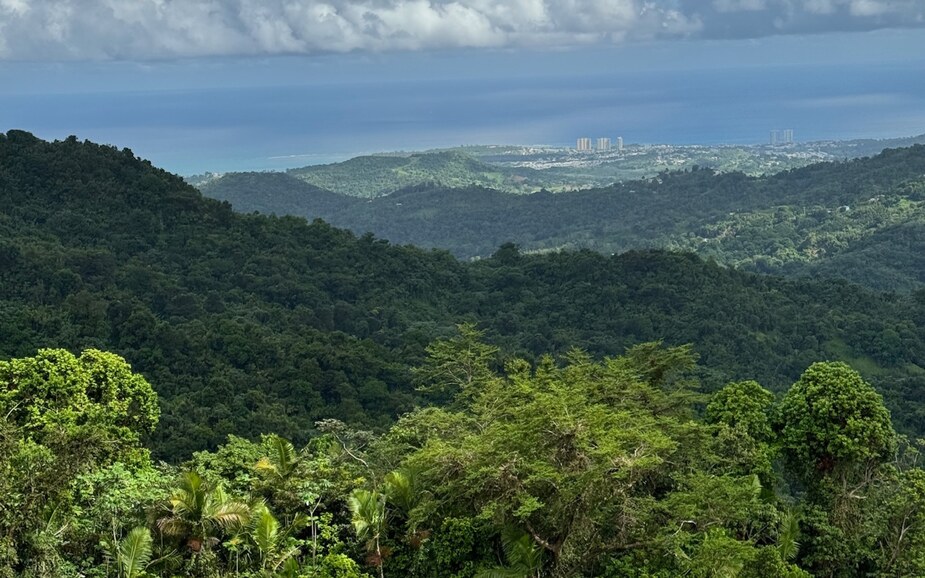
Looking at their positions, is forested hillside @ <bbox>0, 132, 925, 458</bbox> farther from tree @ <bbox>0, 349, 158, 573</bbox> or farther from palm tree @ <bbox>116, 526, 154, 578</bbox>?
palm tree @ <bbox>116, 526, 154, 578</bbox>

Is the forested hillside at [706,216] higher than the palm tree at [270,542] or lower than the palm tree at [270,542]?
lower

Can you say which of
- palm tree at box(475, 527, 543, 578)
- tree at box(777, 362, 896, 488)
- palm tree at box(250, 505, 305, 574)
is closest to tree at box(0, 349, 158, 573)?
palm tree at box(250, 505, 305, 574)

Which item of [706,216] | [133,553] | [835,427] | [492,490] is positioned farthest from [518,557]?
[706,216]

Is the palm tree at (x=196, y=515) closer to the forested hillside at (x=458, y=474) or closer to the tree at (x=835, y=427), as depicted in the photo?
the forested hillside at (x=458, y=474)

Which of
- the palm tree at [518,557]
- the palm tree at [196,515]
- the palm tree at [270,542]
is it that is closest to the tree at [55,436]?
the palm tree at [196,515]

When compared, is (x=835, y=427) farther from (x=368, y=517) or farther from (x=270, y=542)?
(x=270, y=542)

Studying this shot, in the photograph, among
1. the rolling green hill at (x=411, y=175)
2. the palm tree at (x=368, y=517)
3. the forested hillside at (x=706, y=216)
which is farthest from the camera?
the rolling green hill at (x=411, y=175)

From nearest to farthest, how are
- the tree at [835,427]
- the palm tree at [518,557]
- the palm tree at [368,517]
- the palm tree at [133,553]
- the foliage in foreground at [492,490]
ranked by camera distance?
the palm tree at [133,553] < the foliage in foreground at [492,490] < the palm tree at [518,557] < the palm tree at [368,517] < the tree at [835,427]

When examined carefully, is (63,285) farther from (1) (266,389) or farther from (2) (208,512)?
(2) (208,512)
